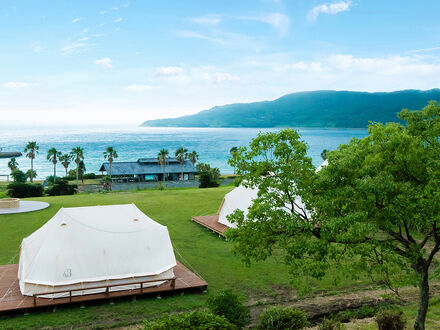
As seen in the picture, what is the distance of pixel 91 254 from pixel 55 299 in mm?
2042

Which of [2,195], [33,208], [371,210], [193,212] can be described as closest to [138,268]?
[371,210]

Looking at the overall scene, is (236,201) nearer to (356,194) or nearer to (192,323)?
(356,194)

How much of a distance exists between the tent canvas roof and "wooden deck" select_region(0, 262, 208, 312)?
610mm

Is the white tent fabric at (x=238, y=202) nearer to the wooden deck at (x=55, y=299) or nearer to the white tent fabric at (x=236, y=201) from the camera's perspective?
the white tent fabric at (x=236, y=201)

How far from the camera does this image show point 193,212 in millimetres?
30062

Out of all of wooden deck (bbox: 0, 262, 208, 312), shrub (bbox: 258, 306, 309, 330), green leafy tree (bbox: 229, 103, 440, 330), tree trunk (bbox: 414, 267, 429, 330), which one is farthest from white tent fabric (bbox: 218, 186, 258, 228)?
tree trunk (bbox: 414, 267, 429, 330)

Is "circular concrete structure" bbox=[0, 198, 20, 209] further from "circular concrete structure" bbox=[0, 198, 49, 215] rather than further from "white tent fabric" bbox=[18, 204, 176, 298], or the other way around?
"white tent fabric" bbox=[18, 204, 176, 298]

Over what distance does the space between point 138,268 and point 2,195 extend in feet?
112

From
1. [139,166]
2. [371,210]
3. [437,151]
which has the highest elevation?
[437,151]

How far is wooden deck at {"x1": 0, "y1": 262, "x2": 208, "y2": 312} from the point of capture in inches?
530

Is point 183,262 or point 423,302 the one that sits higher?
point 423,302

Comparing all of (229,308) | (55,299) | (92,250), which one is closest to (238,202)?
(92,250)

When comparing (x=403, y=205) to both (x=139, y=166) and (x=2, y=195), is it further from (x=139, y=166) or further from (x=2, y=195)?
(x=139, y=166)

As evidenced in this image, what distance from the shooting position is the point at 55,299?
14070 mm
